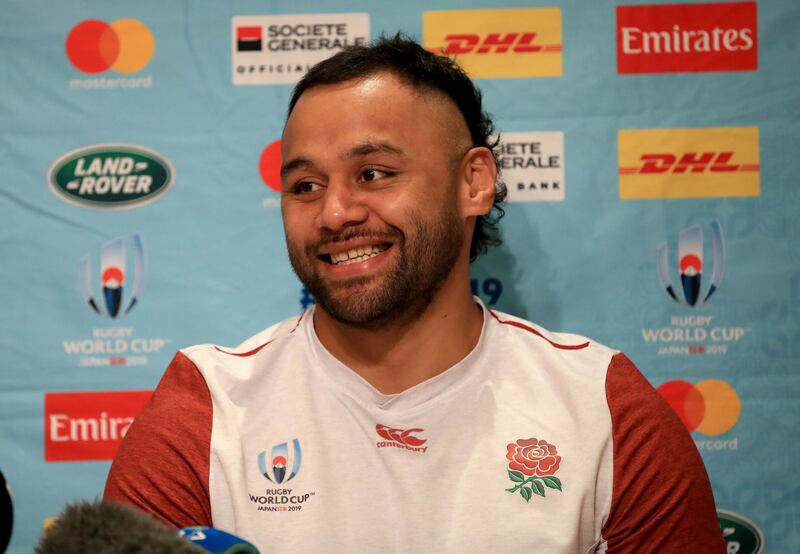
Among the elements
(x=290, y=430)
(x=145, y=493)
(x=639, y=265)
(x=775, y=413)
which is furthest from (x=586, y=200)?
(x=145, y=493)

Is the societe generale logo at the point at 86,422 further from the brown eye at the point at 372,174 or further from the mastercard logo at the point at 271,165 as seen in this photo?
the brown eye at the point at 372,174

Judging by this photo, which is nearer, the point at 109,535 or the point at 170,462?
the point at 109,535

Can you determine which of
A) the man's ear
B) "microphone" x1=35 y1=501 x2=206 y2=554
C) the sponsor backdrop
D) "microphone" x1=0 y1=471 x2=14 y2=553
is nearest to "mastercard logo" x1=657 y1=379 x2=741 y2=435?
the sponsor backdrop

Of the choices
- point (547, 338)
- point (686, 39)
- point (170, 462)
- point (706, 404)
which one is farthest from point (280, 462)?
point (686, 39)

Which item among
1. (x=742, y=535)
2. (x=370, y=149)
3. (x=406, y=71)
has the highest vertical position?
(x=406, y=71)

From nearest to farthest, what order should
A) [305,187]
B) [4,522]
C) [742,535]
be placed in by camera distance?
[4,522] → [305,187] → [742,535]

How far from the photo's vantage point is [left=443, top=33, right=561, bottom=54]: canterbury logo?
77.3 inches

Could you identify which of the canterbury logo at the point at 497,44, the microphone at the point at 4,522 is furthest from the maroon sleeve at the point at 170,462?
the canterbury logo at the point at 497,44

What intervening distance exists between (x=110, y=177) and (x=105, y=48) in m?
0.31

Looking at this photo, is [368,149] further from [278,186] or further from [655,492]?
[655,492]

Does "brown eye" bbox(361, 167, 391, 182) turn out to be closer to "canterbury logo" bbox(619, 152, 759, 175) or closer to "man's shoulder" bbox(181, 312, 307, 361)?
"man's shoulder" bbox(181, 312, 307, 361)

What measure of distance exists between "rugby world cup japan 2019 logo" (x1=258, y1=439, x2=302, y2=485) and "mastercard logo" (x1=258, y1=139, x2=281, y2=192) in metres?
0.74

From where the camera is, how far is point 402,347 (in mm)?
1562

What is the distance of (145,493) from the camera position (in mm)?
1396
